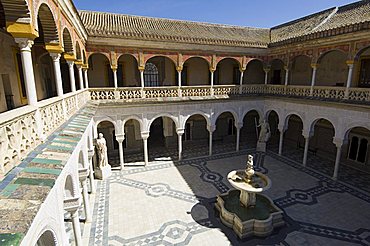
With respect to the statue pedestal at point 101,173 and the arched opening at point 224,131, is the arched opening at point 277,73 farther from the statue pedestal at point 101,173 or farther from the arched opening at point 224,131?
the statue pedestal at point 101,173

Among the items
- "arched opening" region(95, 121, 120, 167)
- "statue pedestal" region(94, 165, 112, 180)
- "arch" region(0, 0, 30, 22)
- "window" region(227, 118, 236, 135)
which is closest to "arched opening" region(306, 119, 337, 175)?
"window" region(227, 118, 236, 135)

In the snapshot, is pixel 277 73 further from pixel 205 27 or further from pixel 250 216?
pixel 250 216

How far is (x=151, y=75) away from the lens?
13883 mm

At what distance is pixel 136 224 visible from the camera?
23.5 feet

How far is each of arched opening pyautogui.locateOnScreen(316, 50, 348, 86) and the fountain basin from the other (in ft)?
28.4

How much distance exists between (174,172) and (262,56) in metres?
9.17

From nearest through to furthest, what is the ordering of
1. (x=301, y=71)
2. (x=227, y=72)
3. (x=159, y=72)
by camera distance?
(x=159, y=72) → (x=301, y=71) → (x=227, y=72)

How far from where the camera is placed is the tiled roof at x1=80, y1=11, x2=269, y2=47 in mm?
10820

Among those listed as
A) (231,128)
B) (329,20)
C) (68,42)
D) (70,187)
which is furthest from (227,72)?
(70,187)

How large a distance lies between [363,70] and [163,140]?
40.8 ft

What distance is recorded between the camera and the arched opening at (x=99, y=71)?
12367 mm

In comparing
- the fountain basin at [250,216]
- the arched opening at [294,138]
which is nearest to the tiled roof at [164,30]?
the arched opening at [294,138]

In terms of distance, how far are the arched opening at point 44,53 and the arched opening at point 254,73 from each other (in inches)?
493

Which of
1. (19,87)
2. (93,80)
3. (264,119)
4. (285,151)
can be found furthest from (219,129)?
(19,87)
